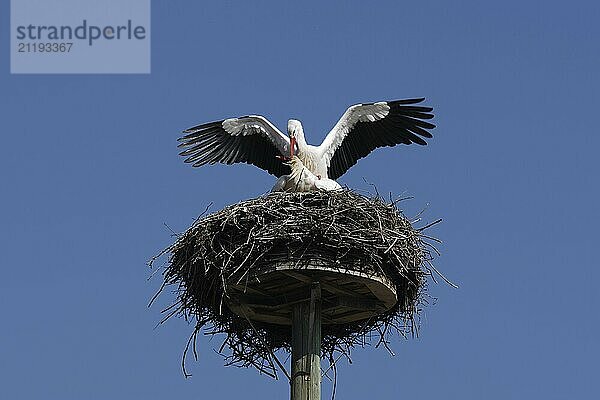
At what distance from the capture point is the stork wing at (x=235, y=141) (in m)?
13.0

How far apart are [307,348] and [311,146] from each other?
268cm

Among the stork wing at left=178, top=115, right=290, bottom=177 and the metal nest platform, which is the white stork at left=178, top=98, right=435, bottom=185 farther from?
the metal nest platform

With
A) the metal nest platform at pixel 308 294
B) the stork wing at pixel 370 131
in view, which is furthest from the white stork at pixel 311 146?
the metal nest platform at pixel 308 294

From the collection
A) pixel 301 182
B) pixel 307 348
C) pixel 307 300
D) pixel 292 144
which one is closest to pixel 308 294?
pixel 307 300

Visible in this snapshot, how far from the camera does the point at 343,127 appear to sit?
13109mm

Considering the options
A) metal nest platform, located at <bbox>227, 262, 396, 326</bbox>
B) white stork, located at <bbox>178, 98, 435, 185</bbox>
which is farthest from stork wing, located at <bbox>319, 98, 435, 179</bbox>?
metal nest platform, located at <bbox>227, 262, 396, 326</bbox>

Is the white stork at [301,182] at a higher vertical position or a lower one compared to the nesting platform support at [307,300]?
higher

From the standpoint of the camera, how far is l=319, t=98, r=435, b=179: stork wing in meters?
13.1

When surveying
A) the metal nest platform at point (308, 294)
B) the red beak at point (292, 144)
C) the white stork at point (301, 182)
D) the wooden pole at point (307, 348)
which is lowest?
the wooden pole at point (307, 348)

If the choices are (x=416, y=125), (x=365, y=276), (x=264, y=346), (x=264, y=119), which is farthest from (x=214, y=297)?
(x=416, y=125)

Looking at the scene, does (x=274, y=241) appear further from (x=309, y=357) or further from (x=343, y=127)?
(x=343, y=127)

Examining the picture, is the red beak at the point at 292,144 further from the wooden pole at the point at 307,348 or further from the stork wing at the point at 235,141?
the wooden pole at the point at 307,348

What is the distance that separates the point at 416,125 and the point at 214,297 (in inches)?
127

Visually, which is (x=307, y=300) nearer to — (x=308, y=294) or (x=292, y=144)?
(x=308, y=294)
